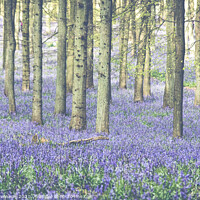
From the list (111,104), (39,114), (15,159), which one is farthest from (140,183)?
(111,104)

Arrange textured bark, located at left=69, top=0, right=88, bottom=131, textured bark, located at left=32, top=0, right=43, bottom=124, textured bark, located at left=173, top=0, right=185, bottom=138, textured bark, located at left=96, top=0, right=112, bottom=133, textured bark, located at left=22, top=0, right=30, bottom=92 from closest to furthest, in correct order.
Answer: textured bark, located at left=173, top=0, right=185, bottom=138, textured bark, located at left=96, top=0, right=112, bottom=133, textured bark, located at left=69, top=0, right=88, bottom=131, textured bark, located at left=32, top=0, right=43, bottom=124, textured bark, located at left=22, top=0, right=30, bottom=92

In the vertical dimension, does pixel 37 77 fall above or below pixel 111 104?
Result: above

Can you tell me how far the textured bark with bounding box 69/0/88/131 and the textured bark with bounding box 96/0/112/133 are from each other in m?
0.79

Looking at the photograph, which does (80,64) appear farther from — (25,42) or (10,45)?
(25,42)

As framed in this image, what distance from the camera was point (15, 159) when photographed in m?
4.47

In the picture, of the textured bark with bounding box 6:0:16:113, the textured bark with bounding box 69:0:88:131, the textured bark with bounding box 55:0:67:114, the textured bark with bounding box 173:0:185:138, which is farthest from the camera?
the textured bark with bounding box 55:0:67:114

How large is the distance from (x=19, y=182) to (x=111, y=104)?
1228cm

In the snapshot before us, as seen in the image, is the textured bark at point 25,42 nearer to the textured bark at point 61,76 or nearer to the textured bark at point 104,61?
the textured bark at point 61,76

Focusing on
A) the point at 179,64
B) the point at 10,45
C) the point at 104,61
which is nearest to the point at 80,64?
the point at 104,61

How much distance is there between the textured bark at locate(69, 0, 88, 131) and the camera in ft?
29.2

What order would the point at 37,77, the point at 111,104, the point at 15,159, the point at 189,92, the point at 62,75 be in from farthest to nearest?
the point at 189,92 → the point at 111,104 → the point at 62,75 → the point at 37,77 → the point at 15,159

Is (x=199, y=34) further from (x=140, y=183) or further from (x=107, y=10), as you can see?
(x=140, y=183)

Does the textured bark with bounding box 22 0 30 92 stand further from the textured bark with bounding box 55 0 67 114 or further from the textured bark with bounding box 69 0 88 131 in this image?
the textured bark with bounding box 69 0 88 131

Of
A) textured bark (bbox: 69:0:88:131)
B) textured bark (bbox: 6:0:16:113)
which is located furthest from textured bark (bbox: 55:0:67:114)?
textured bark (bbox: 69:0:88:131)
